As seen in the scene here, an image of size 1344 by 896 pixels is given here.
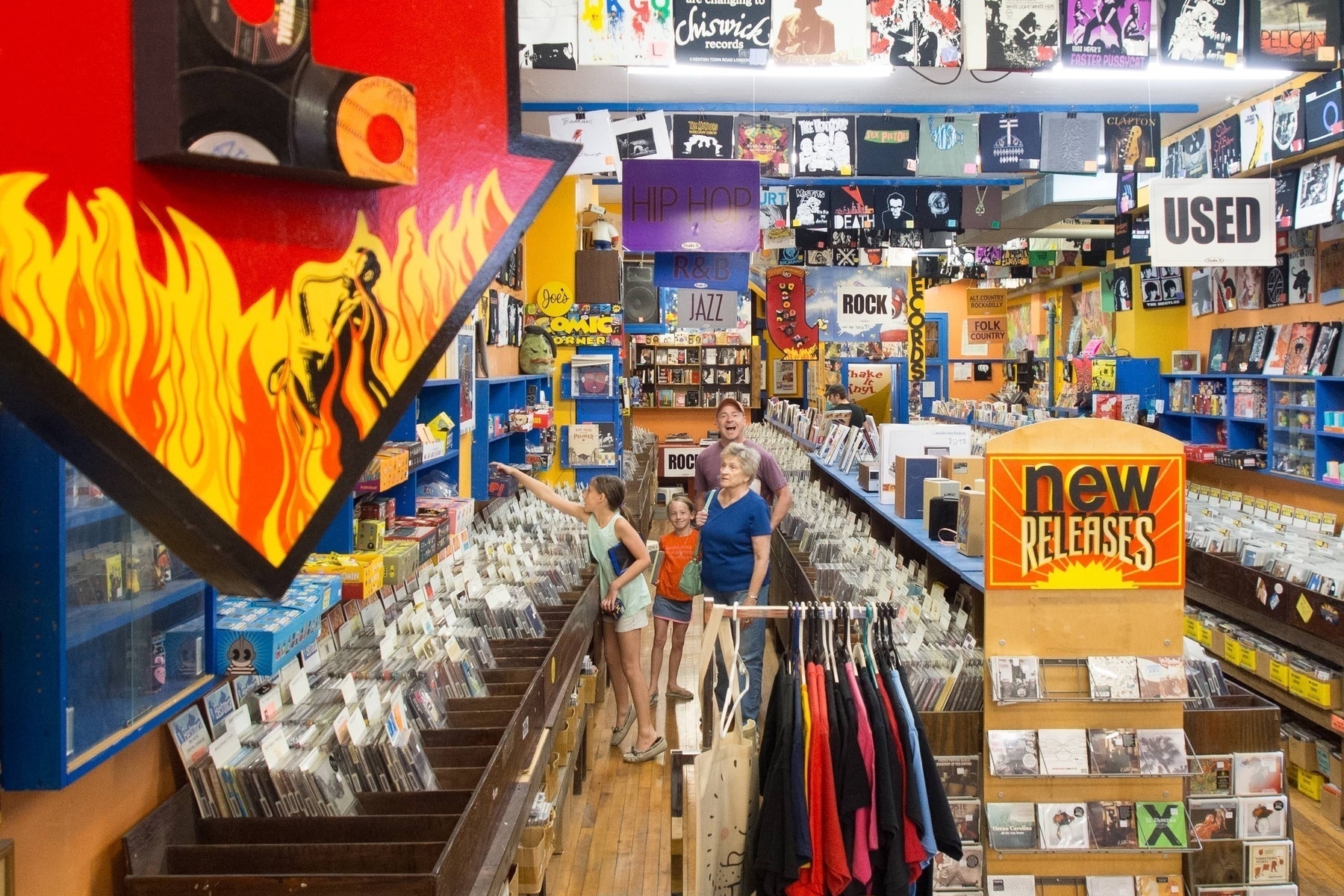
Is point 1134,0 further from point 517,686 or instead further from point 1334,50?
point 517,686

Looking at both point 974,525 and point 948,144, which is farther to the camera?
point 948,144

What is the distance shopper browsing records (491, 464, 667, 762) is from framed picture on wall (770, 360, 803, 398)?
14336 millimetres

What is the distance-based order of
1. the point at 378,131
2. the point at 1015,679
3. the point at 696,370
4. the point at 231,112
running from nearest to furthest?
the point at 231,112 < the point at 378,131 < the point at 1015,679 < the point at 696,370

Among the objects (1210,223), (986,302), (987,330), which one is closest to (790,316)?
(1210,223)

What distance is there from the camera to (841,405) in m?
12.7

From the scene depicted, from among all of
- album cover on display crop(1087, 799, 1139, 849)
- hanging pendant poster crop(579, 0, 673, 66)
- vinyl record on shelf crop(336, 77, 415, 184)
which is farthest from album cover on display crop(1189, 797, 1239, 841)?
hanging pendant poster crop(579, 0, 673, 66)

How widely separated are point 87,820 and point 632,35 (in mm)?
4758

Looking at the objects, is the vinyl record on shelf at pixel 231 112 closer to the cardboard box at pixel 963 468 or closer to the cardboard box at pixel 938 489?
the cardboard box at pixel 938 489

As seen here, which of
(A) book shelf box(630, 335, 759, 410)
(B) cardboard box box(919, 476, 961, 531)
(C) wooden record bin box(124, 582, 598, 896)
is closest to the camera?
(C) wooden record bin box(124, 582, 598, 896)

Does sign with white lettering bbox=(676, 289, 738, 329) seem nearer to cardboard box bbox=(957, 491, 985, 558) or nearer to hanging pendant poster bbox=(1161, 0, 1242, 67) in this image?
hanging pendant poster bbox=(1161, 0, 1242, 67)

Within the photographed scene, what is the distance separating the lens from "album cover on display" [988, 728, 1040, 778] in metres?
3.62

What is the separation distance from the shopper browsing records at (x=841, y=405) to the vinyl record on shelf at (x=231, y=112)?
11532 millimetres

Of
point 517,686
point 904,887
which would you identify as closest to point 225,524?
point 904,887

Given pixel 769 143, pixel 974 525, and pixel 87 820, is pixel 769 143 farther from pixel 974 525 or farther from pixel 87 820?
pixel 87 820
